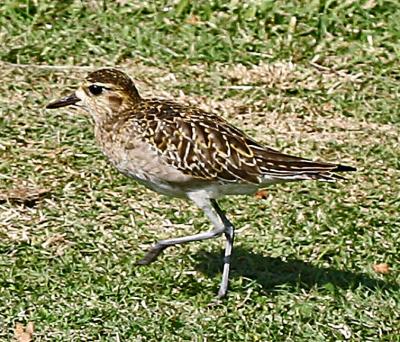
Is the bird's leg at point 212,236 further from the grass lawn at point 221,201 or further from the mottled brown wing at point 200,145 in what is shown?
the mottled brown wing at point 200,145

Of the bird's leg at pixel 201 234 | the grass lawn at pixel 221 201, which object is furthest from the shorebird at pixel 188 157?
the grass lawn at pixel 221 201

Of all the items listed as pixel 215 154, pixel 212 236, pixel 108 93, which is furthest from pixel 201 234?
pixel 108 93

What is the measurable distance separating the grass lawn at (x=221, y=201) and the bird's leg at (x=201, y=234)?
0.11 meters

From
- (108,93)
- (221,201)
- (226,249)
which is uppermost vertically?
(108,93)

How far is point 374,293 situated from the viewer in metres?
7.95

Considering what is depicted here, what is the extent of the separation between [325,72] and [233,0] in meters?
1.21

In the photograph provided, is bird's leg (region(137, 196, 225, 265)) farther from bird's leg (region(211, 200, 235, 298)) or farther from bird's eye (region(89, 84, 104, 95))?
bird's eye (region(89, 84, 104, 95))

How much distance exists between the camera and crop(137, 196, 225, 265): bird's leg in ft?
25.7

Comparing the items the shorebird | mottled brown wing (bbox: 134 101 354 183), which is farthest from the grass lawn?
mottled brown wing (bbox: 134 101 354 183)

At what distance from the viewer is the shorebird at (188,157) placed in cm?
770

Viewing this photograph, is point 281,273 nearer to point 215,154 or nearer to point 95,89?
point 215,154

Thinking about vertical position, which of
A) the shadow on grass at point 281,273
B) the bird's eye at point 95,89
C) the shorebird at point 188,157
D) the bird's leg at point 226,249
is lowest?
the shadow on grass at point 281,273

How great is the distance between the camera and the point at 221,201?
29.8ft

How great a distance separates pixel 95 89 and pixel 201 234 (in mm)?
1137
